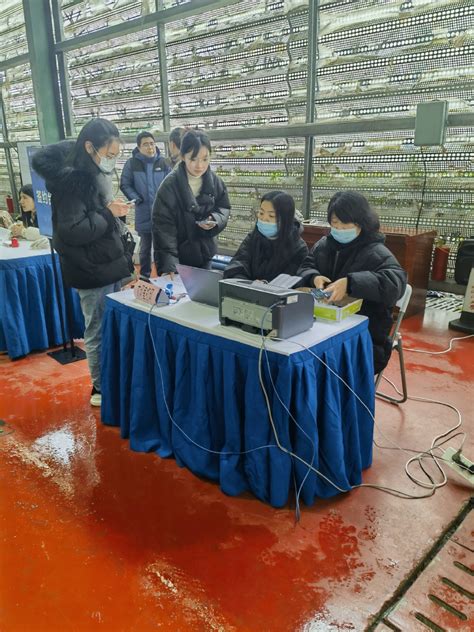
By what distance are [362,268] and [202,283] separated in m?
0.74

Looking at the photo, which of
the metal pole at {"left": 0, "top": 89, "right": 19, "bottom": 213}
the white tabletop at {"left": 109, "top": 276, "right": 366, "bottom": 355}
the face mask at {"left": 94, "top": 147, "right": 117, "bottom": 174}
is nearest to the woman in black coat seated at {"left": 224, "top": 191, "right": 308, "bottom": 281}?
the white tabletop at {"left": 109, "top": 276, "right": 366, "bottom": 355}

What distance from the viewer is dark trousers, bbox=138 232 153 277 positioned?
17.3ft

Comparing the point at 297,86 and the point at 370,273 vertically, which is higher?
the point at 297,86

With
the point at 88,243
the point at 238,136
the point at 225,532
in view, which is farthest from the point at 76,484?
the point at 238,136

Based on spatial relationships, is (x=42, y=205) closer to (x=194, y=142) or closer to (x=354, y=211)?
(x=194, y=142)

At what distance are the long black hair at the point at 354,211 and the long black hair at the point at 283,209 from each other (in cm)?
24

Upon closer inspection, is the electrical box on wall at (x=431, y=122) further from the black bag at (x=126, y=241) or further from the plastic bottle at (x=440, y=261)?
the black bag at (x=126, y=241)

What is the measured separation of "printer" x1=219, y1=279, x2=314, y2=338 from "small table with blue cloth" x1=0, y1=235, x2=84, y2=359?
1947mm

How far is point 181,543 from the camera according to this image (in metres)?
1.71

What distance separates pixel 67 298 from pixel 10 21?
6975mm

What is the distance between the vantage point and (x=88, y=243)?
231 centimetres

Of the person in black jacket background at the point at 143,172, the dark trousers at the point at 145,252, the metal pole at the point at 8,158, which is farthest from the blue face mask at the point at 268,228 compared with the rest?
the metal pole at the point at 8,158

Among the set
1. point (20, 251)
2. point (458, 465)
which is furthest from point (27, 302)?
point (458, 465)

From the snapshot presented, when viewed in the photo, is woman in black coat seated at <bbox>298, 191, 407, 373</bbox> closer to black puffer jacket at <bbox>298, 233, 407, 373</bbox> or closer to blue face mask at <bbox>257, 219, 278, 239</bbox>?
black puffer jacket at <bbox>298, 233, 407, 373</bbox>
